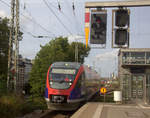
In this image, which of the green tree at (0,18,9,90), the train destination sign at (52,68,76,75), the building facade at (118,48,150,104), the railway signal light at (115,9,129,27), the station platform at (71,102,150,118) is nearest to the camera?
the station platform at (71,102,150,118)

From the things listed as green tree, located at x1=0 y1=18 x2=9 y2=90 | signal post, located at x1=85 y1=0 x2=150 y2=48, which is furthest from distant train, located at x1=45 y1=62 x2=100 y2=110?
green tree, located at x1=0 y1=18 x2=9 y2=90

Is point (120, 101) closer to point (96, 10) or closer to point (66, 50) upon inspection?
point (96, 10)

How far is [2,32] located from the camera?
102 feet

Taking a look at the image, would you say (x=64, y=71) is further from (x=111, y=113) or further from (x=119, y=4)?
(x=119, y=4)

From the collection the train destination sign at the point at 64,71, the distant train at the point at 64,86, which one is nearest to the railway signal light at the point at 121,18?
the distant train at the point at 64,86

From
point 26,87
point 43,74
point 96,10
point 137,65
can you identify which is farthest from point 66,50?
point 96,10

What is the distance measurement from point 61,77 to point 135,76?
8009 millimetres

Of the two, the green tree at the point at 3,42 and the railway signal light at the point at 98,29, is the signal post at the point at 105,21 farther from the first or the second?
the green tree at the point at 3,42

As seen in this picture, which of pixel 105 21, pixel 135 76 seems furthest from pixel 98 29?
pixel 135 76

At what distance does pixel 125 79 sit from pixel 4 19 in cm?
1840

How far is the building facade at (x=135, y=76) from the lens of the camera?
19.4m

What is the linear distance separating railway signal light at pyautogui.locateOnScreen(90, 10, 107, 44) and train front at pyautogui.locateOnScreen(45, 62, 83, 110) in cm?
484

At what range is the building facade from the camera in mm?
19438

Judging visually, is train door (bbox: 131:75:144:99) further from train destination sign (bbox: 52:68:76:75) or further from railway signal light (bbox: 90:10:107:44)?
railway signal light (bbox: 90:10:107:44)
